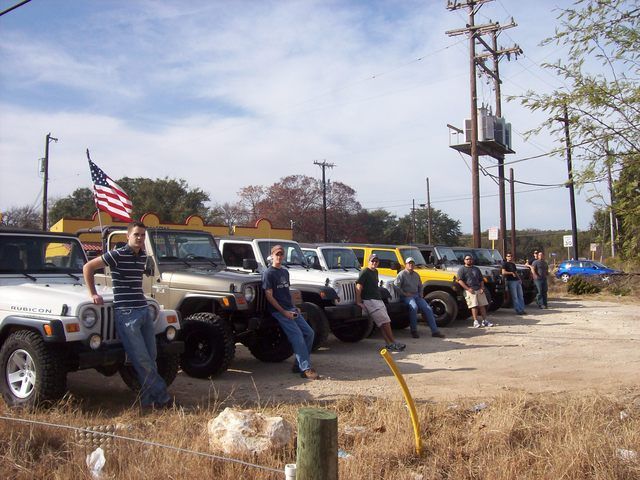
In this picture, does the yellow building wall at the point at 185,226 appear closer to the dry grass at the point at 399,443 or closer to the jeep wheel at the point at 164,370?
the jeep wheel at the point at 164,370

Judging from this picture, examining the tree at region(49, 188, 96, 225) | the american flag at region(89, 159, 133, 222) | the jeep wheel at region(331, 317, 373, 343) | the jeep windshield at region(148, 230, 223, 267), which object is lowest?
the jeep wheel at region(331, 317, 373, 343)

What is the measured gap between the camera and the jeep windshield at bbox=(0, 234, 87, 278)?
705cm

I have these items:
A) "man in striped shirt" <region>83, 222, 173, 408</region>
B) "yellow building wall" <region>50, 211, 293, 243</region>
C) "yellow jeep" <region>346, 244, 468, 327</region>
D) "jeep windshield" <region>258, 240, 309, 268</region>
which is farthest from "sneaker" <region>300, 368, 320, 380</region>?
"yellow building wall" <region>50, 211, 293, 243</region>

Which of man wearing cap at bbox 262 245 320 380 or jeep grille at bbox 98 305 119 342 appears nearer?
jeep grille at bbox 98 305 119 342

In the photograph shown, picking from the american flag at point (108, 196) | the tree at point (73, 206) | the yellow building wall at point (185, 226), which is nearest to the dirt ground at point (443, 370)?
the american flag at point (108, 196)

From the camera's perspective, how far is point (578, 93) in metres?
5.25

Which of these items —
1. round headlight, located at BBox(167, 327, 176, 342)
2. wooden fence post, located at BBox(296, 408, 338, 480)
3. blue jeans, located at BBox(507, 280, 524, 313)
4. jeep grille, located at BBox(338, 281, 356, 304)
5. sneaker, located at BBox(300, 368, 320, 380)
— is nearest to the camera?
wooden fence post, located at BBox(296, 408, 338, 480)

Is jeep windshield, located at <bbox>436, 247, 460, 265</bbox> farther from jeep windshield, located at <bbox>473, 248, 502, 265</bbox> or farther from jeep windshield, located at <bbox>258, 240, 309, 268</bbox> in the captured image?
jeep windshield, located at <bbox>258, 240, 309, 268</bbox>

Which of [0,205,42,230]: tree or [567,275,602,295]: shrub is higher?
[0,205,42,230]: tree

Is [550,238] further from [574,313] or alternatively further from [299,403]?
[299,403]

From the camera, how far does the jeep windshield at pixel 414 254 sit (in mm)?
14387

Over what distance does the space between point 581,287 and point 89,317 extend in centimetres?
2121

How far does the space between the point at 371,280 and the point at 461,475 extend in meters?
5.82

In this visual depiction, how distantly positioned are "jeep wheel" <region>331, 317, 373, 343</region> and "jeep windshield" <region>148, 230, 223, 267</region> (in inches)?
112
